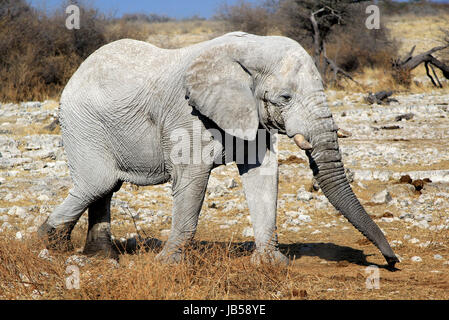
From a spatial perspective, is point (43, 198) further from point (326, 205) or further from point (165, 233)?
point (326, 205)

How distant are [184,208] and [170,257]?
0.41 metres

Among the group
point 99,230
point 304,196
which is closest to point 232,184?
point 304,196

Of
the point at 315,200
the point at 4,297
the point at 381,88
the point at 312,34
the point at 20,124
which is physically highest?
the point at 312,34

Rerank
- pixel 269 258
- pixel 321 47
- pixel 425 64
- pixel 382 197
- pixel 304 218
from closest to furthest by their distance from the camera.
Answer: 1. pixel 269 258
2. pixel 304 218
3. pixel 382 197
4. pixel 425 64
5. pixel 321 47

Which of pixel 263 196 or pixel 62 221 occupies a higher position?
pixel 263 196

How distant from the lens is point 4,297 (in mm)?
4219

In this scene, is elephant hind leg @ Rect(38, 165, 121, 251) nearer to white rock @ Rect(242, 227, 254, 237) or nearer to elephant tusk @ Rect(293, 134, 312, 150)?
elephant tusk @ Rect(293, 134, 312, 150)

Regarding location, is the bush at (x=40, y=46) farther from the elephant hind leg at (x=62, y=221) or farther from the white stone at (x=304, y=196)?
the elephant hind leg at (x=62, y=221)

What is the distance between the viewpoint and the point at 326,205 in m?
8.02

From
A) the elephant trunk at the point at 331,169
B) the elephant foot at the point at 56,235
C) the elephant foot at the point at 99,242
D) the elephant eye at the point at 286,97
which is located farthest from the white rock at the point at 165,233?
the elephant eye at the point at 286,97

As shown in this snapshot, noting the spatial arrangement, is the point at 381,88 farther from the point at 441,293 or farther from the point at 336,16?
the point at 441,293

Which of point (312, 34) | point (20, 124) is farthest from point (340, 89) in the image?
point (20, 124)

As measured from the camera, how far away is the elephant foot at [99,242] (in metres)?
5.85
